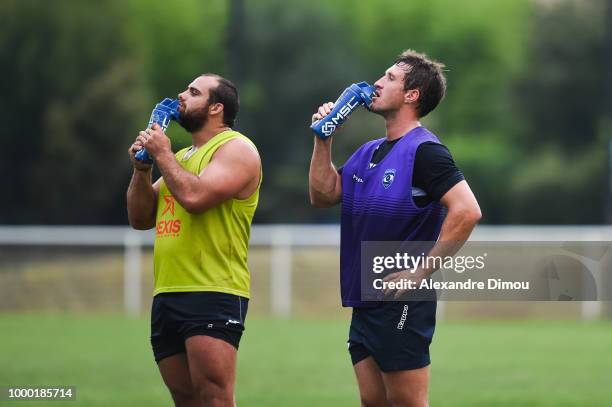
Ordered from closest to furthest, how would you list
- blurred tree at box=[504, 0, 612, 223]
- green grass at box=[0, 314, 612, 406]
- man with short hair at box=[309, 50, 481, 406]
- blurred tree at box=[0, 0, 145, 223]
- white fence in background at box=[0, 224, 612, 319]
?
1. man with short hair at box=[309, 50, 481, 406]
2. green grass at box=[0, 314, 612, 406]
3. white fence in background at box=[0, 224, 612, 319]
4. blurred tree at box=[0, 0, 145, 223]
5. blurred tree at box=[504, 0, 612, 223]

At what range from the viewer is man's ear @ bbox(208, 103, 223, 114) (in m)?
6.79

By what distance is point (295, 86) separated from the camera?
176 ft

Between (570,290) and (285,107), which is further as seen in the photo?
(285,107)

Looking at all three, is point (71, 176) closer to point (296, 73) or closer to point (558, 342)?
point (296, 73)

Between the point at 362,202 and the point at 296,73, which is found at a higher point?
the point at 296,73

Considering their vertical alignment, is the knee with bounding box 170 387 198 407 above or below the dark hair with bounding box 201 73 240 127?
below

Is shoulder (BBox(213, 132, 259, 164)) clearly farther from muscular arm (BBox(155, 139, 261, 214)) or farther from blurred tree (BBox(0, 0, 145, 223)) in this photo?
blurred tree (BBox(0, 0, 145, 223))

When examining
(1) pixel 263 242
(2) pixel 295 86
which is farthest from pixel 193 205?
(2) pixel 295 86

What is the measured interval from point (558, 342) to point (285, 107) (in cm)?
3597

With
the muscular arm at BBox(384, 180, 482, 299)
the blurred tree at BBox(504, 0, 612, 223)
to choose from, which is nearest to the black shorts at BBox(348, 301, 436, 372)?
the muscular arm at BBox(384, 180, 482, 299)

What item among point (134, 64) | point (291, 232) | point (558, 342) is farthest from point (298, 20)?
point (558, 342)

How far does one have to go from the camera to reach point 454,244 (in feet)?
20.4

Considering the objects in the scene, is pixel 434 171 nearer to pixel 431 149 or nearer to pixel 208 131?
pixel 431 149

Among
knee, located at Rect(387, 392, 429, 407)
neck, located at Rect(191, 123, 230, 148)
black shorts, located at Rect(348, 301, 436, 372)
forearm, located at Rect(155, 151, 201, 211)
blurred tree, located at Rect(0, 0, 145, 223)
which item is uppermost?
blurred tree, located at Rect(0, 0, 145, 223)
